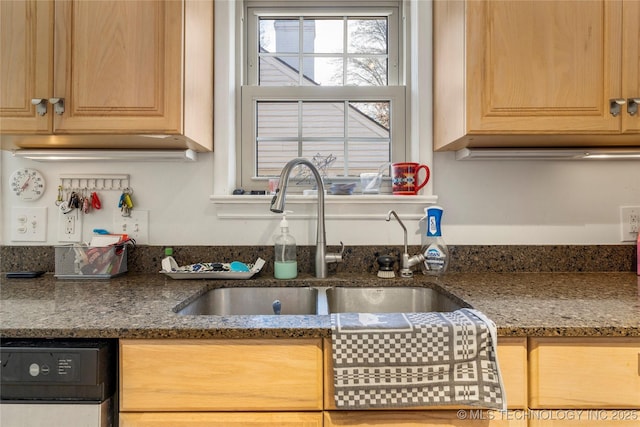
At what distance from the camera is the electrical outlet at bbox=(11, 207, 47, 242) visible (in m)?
1.49

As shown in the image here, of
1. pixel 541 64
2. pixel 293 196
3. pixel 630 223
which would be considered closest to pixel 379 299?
pixel 293 196

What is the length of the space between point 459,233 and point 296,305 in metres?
0.69

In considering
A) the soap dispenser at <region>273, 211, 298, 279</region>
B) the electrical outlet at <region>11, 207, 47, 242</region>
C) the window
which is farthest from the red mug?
the electrical outlet at <region>11, 207, 47, 242</region>

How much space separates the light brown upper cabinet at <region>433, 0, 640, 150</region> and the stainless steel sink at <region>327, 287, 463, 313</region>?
58 cm

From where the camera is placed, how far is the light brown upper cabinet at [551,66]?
1124 millimetres

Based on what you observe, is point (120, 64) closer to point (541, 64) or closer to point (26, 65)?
point (26, 65)

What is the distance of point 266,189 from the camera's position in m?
1.64

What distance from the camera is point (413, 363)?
0.81m

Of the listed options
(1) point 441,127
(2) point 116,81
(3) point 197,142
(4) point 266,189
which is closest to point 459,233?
(1) point 441,127

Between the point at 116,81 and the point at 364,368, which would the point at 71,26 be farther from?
the point at 364,368

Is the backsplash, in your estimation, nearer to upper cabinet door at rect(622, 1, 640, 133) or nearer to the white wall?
the white wall

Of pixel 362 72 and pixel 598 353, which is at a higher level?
pixel 362 72

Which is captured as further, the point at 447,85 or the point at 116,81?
the point at 447,85

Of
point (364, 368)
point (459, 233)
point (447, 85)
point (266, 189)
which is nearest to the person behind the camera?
point (364, 368)
